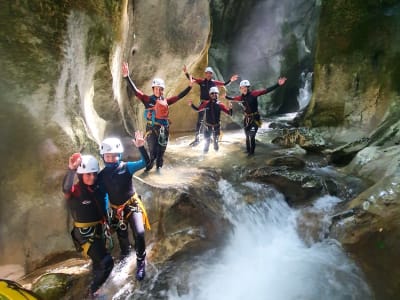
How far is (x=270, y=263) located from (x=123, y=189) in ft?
10.4

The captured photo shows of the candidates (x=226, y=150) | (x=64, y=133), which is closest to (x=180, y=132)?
(x=226, y=150)

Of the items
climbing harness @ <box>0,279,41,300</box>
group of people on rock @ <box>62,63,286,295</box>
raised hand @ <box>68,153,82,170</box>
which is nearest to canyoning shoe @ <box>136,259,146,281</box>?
group of people on rock @ <box>62,63,286,295</box>

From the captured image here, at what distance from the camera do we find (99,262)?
487cm

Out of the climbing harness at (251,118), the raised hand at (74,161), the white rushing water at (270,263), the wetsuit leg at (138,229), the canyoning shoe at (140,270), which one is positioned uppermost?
the raised hand at (74,161)

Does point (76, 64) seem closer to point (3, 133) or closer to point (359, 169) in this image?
point (3, 133)

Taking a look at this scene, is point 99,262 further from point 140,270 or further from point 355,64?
point 355,64

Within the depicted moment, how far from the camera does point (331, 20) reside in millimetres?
12180

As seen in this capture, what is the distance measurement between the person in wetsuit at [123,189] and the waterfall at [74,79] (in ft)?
5.24

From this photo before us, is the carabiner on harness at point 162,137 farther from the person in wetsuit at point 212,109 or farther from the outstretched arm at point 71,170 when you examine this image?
the outstretched arm at point 71,170

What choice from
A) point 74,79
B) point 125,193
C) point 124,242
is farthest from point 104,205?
point 74,79

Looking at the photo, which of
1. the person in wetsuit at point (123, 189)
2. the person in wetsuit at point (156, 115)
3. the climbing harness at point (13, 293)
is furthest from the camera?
the person in wetsuit at point (156, 115)

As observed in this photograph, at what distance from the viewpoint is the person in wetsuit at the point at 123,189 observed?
5051mm

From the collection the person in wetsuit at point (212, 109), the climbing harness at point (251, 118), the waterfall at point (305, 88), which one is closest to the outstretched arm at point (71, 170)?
the person in wetsuit at point (212, 109)

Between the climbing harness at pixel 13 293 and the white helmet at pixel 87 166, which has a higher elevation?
the white helmet at pixel 87 166
